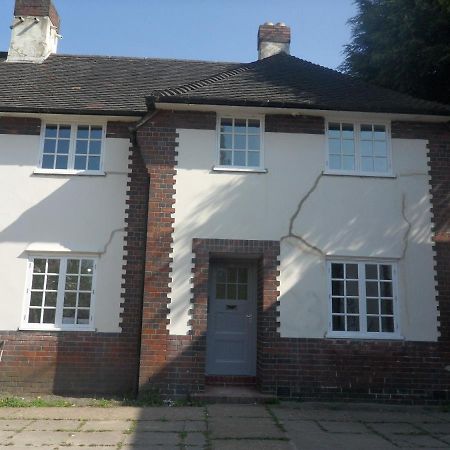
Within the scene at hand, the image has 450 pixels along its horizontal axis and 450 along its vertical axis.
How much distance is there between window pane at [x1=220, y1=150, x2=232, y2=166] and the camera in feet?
32.3

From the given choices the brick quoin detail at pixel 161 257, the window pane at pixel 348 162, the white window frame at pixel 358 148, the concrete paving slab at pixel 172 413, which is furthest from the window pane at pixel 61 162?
the window pane at pixel 348 162

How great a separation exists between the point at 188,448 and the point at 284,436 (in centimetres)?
138

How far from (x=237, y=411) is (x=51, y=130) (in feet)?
21.7

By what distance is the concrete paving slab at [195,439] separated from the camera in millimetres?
6293

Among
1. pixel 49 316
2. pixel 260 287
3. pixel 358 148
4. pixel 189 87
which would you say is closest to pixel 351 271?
pixel 260 287

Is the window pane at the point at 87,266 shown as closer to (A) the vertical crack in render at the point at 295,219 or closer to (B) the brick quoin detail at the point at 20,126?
(B) the brick quoin detail at the point at 20,126

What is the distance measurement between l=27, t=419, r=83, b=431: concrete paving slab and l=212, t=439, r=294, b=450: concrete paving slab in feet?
6.99

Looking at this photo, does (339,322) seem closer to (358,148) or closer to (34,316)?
(358,148)

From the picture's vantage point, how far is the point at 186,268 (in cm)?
923

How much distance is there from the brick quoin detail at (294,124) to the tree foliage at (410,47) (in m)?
4.69

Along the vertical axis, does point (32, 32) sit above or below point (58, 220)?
above

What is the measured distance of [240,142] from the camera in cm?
998

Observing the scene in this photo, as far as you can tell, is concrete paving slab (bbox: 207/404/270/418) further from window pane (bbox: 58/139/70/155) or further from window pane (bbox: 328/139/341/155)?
window pane (bbox: 58/139/70/155)

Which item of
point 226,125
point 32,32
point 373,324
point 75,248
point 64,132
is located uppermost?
point 32,32
